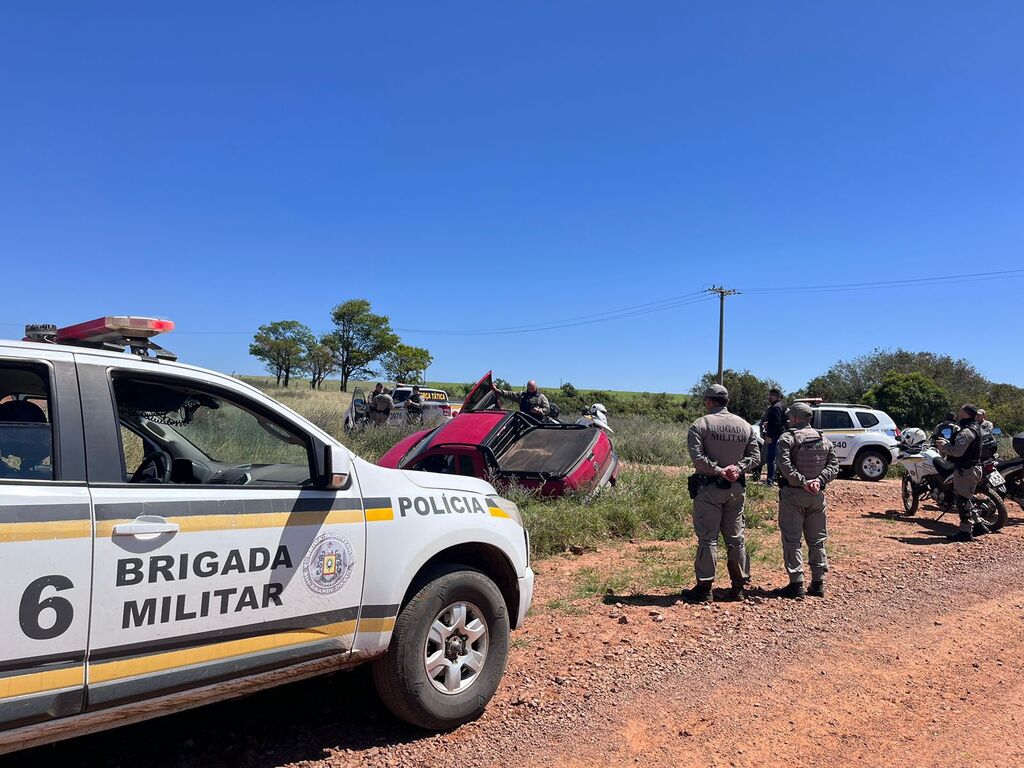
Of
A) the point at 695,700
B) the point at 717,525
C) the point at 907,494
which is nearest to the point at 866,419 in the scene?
the point at 907,494

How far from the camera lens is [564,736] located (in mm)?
3666

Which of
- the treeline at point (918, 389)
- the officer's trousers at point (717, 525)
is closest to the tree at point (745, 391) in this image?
the treeline at point (918, 389)

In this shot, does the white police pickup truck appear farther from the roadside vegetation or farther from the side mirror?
the roadside vegetation

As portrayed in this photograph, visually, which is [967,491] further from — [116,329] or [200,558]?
[116,329]

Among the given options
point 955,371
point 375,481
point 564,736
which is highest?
point 955,371

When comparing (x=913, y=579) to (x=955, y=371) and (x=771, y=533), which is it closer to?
(x=771, y=533)

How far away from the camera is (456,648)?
3701 millimetres

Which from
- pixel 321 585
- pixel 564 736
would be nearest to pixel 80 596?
pixel 321 585

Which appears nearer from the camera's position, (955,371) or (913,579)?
(913,579)

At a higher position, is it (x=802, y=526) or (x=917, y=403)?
(x=917, y=403)

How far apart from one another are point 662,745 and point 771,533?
6013 mm

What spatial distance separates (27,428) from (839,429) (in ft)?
53.9

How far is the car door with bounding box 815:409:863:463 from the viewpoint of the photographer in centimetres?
1602

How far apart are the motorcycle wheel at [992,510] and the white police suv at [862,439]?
21.8ft
